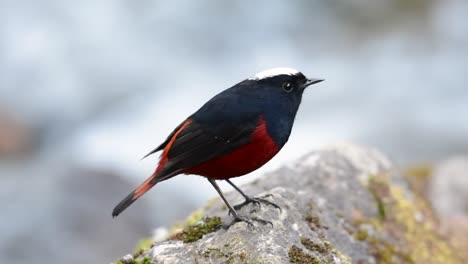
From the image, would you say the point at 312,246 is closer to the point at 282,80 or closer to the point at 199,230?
the point at 199,230

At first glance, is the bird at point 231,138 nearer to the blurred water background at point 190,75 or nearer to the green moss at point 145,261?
the green moss at point 145,261

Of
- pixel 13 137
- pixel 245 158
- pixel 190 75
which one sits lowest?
pixel 245 158

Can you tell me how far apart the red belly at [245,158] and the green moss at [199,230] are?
328 mm

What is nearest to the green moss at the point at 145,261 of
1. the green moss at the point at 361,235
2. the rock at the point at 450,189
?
the green moss at the point at 361,235

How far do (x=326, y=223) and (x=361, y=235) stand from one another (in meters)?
0.39

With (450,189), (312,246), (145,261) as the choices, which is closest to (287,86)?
(312,246)

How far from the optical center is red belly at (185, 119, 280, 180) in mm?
4530

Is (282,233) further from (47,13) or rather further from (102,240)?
(47,13)

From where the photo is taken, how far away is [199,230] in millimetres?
4613

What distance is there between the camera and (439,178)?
28.2 feet

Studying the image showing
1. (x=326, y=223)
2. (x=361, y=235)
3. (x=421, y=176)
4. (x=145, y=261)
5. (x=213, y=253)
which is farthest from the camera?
(x=421, y=176)

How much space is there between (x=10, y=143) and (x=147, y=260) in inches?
424

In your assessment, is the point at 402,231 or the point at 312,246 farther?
the point at 402,231

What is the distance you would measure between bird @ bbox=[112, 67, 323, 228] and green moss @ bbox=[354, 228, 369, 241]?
0.97m
